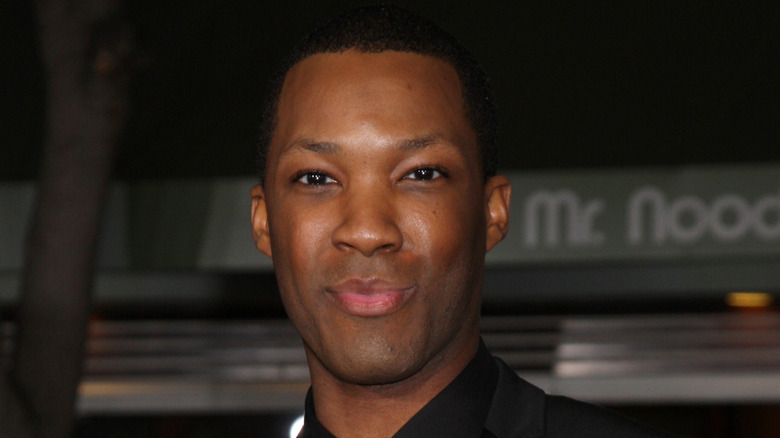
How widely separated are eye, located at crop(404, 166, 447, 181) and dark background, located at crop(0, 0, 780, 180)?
135 inches

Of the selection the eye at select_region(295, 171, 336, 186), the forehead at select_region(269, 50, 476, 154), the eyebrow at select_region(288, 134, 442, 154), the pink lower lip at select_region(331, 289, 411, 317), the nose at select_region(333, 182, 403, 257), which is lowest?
the pink lower lip at select_region(331, 289, 411, 317)

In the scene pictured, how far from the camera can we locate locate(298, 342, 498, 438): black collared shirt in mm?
1553

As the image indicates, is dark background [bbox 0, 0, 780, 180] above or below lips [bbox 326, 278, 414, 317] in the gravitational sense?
below

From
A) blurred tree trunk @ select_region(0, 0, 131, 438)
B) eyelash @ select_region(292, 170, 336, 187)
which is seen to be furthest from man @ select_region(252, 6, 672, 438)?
blurred tree trunk @ select_region(0, 0, 131, 438)

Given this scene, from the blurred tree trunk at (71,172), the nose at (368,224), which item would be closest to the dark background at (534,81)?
the blurred tree trunk at (71,172)

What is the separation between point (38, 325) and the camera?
3709 mm

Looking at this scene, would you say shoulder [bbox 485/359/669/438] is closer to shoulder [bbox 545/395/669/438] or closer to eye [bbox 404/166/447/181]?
shoulder [bbox 545/395/669/438]

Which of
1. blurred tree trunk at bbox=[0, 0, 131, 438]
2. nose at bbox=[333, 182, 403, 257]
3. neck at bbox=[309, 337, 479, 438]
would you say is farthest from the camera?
blurred tree trunk at bbox=[0, 0, 131, 438]

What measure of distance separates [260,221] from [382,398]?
0.36 metres

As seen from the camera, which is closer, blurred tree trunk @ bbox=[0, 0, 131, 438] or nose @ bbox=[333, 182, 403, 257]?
nose @ bbox=[333, 182, 403, 257]

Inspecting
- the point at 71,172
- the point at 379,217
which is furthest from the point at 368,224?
the point at 71,172

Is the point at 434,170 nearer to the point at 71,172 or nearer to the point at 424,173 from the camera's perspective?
the point at 424,173

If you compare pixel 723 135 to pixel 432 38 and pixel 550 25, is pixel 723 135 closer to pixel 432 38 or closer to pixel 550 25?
pixel 550 25

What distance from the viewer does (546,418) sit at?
63.3 inches
